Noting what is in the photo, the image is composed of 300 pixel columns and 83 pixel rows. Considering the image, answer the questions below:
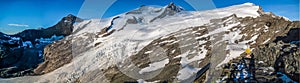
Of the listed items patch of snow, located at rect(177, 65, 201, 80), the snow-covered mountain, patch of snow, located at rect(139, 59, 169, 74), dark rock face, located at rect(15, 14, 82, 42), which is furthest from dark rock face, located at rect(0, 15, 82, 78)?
patch of snow, located at rect(177, 65, 201, 80)

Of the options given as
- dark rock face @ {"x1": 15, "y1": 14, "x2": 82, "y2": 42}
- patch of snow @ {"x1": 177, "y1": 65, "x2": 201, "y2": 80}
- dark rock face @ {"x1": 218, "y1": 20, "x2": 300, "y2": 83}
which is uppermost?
dark rock face @ {"x1": 15, "y1": 14, "x2": 82, "y2": 42}

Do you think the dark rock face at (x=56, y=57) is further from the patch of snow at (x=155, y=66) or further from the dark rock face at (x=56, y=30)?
the dark rock face at (x=56, y=30)

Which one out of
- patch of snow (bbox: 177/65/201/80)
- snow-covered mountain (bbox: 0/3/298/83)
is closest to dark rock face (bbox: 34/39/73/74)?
snow-covered mountain (bbox: 0/3/298/83)

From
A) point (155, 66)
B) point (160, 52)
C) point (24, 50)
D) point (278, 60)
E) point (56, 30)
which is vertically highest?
point (56, 30)

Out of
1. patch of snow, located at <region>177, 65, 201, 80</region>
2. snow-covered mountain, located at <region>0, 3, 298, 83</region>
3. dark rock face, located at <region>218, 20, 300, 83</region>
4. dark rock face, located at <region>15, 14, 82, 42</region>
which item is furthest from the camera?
dark rock face, located at <region>15, 14, 82, 42</region>

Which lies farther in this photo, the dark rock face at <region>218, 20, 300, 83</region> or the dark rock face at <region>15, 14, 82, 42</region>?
the dark rock face at <region>15, 14, 82, 42</region>

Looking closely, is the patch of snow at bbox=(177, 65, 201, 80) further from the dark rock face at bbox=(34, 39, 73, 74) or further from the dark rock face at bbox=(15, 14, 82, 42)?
the dark rock face at bbox=(15, 14, 82, 42)

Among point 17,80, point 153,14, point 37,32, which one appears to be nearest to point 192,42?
point 17,80

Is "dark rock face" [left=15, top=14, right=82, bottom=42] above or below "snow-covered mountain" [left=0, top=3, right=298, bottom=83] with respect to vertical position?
above

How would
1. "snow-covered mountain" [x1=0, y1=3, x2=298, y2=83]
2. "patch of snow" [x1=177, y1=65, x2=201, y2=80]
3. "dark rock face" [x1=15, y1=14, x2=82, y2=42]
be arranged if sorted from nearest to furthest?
"patch of snow" [x1=177, y1=65, x2=201, y2=80] → "snow-covered mountain" [x1=0, y1=3, x2=298, y2=83] → "dark rock face" [x1=15, y1=14, x2=82, y2=42]

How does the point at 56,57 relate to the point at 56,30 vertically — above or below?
below

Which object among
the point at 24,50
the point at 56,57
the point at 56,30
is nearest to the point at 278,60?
the point at 56,57

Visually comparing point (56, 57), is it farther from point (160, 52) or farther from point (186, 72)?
point (186, 72)
